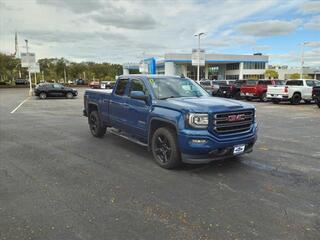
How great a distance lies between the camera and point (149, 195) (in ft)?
15.5

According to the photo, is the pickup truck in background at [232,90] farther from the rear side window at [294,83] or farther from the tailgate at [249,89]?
the rear side window at [294,83]

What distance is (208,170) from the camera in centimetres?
599

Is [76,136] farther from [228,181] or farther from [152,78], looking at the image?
[228,181]

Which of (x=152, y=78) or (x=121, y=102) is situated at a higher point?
(x=152, y=78)

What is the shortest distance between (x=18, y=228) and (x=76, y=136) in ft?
19.4

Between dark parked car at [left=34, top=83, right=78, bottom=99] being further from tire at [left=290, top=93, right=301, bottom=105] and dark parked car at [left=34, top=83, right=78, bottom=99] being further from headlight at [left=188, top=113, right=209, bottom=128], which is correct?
headlight at [left=188, top=113, right=209, bottom=128]

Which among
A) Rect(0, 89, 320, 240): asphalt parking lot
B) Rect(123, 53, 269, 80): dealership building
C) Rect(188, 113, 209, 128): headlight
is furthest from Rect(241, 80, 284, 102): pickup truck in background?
Rect(123, 53, 269, 80): dealership building

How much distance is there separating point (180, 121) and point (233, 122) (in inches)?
40.4

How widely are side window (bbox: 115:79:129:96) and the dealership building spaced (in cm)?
7034

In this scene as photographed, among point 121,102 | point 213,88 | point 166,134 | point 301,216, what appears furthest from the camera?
point 213,88

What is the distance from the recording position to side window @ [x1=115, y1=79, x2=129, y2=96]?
7650mm

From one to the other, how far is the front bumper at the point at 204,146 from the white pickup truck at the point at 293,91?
1767cm

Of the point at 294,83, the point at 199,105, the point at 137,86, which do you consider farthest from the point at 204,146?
the point at 294,83

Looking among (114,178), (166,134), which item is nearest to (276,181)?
(166,134)
